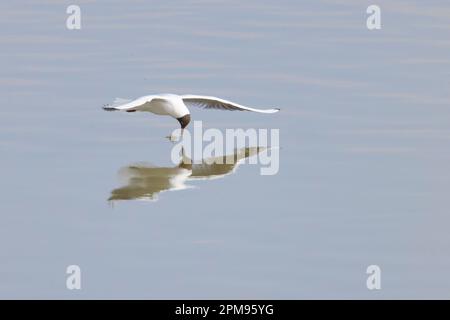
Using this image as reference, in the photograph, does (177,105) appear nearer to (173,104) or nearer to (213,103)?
(173,104)

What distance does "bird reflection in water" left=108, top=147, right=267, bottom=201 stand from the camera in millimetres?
13352

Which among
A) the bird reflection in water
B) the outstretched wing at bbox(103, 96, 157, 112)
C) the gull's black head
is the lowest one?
the bird reflection in water

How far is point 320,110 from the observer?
15648 mm

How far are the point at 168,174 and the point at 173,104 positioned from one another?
1.21 m

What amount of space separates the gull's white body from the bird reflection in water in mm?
664

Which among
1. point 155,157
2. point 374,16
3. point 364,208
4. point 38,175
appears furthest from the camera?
point 374,16

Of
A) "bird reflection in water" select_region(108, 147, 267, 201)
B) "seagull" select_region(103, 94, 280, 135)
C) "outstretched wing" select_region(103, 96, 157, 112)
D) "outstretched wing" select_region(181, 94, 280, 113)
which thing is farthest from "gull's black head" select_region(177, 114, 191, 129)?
"bird reflection in water" select_region(108, 147, 267, 201)

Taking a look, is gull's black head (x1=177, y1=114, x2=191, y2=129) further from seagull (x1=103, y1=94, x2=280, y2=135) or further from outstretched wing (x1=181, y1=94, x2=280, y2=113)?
outstretched wing (x1=181, y1=94, x2=280, y2=113)

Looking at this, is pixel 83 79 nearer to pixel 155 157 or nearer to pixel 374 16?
pixel 155 157

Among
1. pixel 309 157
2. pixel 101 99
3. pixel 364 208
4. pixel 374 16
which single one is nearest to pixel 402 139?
pixel 309 157

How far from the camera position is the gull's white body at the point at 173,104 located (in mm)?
14578

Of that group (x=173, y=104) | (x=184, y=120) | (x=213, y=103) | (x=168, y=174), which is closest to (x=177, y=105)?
(x=173, y=104)

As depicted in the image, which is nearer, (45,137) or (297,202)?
(297,202)

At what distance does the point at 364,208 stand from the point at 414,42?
6403 mm
